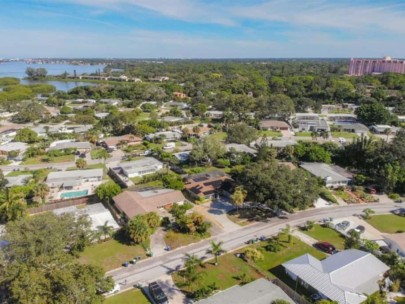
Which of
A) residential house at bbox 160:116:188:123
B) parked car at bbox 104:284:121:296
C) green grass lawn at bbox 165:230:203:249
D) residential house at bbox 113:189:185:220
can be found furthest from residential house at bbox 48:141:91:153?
parked car at bbox 104:284:121:296

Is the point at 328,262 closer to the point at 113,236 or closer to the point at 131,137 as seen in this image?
the point at 113,236

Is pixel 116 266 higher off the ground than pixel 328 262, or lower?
lower

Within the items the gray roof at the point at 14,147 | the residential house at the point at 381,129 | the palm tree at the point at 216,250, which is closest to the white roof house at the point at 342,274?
the palm tree at the point at 216,250

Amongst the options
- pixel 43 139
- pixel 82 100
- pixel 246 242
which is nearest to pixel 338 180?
pixel 246 242

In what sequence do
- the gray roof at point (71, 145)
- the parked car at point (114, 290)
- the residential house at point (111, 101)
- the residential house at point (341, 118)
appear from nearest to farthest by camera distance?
the parked car at point (114, 290)
the gray roof at point (71, 145)
the residential house at point (341, 118)
the residential house at point (111, 101)

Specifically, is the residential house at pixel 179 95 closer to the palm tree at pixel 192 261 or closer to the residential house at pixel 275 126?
the residential house at pixel 275 126

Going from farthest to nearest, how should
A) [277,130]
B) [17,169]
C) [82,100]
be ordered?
[82,100], [277,130], [17,169]

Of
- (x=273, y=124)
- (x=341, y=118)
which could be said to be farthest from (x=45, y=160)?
(x=341, y=118)
